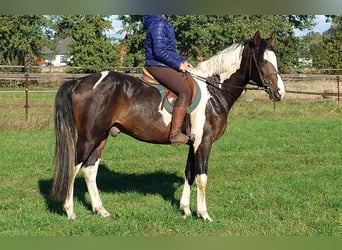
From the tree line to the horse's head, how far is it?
16153 mm

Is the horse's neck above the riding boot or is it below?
above

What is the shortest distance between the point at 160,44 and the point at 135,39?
23.9 metres

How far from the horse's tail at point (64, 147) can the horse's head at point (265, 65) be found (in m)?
2.55

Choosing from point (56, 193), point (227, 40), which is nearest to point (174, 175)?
point (56, 193)

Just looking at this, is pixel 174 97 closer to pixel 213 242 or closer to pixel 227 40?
pixel 213 242

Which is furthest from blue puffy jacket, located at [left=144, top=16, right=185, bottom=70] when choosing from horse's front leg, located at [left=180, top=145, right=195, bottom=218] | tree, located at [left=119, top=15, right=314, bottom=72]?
tree, located at [left=119, top=15, right=314, bottom=72]

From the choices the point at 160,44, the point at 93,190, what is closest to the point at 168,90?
the point at 160,44

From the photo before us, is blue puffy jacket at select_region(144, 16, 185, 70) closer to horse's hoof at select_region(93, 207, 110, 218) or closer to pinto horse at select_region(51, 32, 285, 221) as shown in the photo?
pinto horse at select_region(51, 32, 285, 221)

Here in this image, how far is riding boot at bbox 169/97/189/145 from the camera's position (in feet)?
19.3

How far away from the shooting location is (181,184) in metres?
7.98

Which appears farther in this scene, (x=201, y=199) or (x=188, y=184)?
(x=188, y=184)

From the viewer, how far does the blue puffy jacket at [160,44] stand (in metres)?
5.70

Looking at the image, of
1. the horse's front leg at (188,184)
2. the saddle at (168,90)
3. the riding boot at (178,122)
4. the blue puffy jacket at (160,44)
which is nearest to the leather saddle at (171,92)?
the saddle at (168,90)

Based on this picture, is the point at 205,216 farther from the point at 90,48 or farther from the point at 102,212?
the point at 90,48
